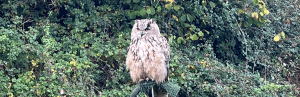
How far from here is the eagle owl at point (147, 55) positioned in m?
3.61

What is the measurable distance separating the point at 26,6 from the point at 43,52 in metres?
0.92

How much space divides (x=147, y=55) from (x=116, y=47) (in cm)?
178

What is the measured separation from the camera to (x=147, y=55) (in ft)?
11.8

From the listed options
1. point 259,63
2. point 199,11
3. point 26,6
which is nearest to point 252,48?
point 259,63

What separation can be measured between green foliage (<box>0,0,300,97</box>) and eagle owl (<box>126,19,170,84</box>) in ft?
3.94

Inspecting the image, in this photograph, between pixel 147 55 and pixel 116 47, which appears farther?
pixel 116 47

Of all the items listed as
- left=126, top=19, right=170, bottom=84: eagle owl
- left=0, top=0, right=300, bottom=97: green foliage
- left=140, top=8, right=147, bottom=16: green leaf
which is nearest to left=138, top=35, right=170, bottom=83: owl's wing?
left=126, top=19, right=170, bottom=84: eagle owl

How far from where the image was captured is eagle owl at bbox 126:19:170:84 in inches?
142

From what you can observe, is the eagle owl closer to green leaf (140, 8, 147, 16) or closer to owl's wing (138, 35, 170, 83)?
owl's wing (138, 35, 170, 83)

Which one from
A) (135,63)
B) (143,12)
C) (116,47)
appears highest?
(143,12)

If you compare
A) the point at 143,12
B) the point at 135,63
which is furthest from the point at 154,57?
the point at 143,12

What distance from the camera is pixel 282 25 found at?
23.5ft

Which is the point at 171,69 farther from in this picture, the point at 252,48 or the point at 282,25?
the point at 282,25

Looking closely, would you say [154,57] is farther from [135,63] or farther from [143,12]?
[143,12]
